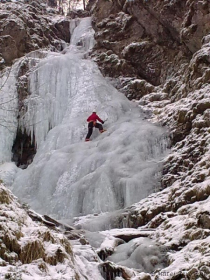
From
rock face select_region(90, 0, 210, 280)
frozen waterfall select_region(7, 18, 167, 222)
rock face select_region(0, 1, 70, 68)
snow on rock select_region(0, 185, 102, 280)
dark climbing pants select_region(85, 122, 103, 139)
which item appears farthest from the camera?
rock face select_region(0, 1, 70, 68)

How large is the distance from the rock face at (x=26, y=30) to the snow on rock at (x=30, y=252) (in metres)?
14.0

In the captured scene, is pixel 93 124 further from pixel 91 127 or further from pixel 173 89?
pixel 173 89

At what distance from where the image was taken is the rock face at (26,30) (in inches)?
712

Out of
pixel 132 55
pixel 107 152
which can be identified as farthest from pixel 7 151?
pixel 132 55

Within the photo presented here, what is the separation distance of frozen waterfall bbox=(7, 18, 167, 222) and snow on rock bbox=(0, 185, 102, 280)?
344cm

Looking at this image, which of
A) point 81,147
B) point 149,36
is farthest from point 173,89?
point 81,147

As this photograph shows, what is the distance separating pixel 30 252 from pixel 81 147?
8079 mm

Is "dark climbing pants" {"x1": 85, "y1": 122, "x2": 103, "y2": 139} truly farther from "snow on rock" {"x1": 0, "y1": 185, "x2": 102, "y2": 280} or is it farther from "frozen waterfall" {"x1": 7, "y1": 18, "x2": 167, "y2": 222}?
"snow on rock" {"x1": 0, "y1": 185, "x2": 102, "y2": 280}

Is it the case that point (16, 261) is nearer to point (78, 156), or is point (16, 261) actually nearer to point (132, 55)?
point (78, 156)

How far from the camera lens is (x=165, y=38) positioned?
15781 millimetres

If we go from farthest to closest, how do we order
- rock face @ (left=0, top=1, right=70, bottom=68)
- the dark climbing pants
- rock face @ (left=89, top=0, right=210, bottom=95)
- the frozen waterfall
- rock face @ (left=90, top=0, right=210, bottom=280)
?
rock face @ (left=0, top=1, right=70, bottom=68) → rock face @ (left=89, top=0, right=210, bottom=95) → the dark climbing pants → the frozen waterfall → rock face @ (left=90, top=0, right=210, bottom=280)

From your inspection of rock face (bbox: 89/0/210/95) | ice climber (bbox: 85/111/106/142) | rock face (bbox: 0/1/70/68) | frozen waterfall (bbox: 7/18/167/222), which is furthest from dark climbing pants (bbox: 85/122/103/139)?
rock face (bbox: 0/1/70/68)

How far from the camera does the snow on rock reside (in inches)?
156

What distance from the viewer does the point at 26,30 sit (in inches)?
753
